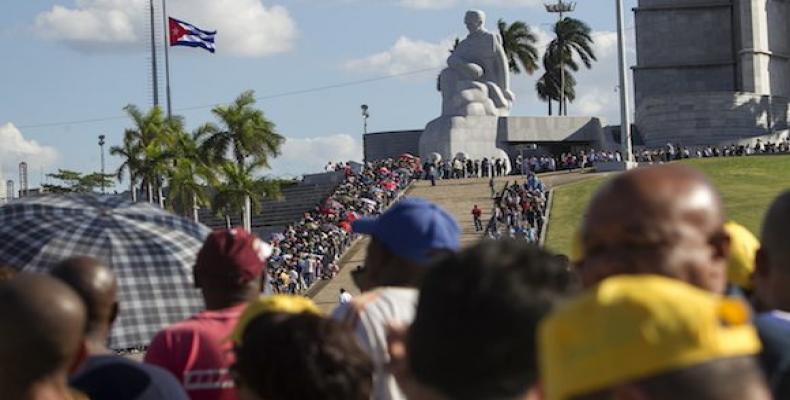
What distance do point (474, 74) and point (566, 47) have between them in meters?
19.4

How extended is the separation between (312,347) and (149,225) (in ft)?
8.78

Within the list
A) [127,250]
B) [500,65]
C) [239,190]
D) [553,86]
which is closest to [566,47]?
[553,86]

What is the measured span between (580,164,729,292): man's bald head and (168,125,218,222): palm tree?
37691 millimetres

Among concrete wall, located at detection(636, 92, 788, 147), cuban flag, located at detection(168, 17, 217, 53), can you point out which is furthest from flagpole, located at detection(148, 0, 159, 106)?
concrete wall, located at detection(636, 92, 788, 147)

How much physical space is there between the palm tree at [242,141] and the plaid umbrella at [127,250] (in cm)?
3482

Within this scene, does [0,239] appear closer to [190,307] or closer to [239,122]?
[190,307]

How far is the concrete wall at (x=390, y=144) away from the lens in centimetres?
6291

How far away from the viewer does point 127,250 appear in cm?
543

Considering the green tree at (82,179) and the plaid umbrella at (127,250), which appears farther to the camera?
the green tree at (82,179)

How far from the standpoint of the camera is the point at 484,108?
5206cm

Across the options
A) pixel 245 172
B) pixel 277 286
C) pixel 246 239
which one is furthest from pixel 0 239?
pixel 245 172

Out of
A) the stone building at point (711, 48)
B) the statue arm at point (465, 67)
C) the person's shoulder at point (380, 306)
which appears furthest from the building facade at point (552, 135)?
the person's shoulder at point (380, 306)

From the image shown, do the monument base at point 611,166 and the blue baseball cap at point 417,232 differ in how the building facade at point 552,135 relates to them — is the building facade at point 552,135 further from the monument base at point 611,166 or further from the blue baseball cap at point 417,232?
the blue baseball cap at point 417,232

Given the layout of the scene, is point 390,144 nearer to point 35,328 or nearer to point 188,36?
point 188,36
